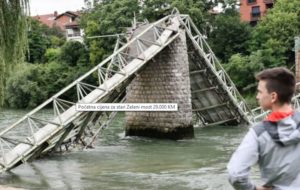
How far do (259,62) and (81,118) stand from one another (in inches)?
1171

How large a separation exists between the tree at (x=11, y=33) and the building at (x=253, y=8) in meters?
58.4

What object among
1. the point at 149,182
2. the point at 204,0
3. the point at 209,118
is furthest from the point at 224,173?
the point at 204,0

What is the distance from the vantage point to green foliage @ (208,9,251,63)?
57969 mm

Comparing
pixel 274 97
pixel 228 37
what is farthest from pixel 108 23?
pixel 274 97

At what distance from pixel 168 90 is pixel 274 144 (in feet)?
79.3

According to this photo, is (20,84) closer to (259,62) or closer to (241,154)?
(259,62)

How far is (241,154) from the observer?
3.95 meters

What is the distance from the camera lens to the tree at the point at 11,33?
42.6ft

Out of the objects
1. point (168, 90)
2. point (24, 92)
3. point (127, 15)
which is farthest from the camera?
point (24, 92)

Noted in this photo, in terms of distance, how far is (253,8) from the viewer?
232 feet

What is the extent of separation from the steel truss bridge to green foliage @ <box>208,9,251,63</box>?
79.2ft

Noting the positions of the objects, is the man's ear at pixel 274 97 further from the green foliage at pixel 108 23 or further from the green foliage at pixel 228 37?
the green foliage at pixel 228 37

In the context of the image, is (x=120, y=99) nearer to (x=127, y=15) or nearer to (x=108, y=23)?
(x=127, y=15)

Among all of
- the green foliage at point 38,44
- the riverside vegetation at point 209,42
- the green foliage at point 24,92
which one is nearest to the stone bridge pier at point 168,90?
the riverside vegetation at point 209,42
